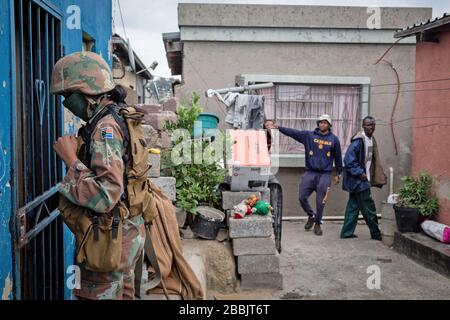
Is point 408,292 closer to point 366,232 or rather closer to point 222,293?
point 222,293

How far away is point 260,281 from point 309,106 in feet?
15.9

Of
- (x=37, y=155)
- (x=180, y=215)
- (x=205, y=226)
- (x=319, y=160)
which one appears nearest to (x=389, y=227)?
(x=319, y=160)

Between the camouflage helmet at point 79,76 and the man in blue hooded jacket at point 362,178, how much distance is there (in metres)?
5.89

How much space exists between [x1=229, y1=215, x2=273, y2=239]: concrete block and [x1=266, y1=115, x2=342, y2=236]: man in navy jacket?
2.67m

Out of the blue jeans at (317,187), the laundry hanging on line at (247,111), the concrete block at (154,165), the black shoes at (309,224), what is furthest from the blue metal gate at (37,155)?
the black shoes at (309,224)

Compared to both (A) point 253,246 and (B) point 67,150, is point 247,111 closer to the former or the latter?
(A) point 253,246

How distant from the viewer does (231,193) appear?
5.83 metres

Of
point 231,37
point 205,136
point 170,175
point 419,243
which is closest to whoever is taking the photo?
point 170,175

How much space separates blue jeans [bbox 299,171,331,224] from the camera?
7.89 m

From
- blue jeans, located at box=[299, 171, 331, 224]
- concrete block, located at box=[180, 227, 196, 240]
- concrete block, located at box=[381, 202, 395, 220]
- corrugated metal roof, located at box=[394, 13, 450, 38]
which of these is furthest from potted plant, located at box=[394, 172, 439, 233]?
concrete block, located at box=[180, 227, 196, 240]

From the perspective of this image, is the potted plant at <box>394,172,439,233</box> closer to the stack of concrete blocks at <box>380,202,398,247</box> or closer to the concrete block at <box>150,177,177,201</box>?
the stack of concrete blocks at <box>380,202,398,247</box>

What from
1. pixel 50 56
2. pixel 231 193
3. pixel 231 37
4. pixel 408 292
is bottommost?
pixel 408 292

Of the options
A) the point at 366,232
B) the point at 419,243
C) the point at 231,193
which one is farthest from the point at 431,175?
the point at 231,193

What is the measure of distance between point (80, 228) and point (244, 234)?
3223 mm
